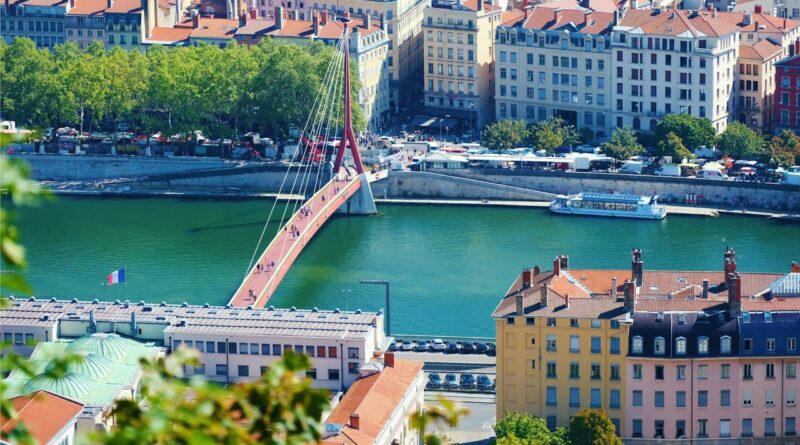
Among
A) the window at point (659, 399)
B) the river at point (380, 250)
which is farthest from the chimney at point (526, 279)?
the river at point (380, 250)

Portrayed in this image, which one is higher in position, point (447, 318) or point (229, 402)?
point (229, 402)

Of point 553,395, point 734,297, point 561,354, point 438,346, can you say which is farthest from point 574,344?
point 438,346

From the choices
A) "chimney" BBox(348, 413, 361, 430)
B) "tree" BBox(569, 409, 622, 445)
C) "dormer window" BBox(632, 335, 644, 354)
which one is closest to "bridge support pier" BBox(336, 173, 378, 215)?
"dormer window" BBox(632, 335, 644, 354)

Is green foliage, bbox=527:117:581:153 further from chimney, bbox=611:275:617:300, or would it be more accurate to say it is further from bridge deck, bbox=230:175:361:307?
chimney, bbox=611:275:617:300

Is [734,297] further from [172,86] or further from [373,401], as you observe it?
[172,86]

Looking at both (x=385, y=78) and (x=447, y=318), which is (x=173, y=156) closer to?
(x=385, y=78)

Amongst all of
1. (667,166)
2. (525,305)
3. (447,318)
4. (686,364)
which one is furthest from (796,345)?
(667,166)

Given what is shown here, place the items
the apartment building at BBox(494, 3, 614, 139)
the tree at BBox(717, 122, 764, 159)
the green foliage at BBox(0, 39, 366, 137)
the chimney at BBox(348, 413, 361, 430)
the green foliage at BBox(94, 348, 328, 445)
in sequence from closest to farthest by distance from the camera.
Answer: the green foliage at BBox(94, 348, 328, 445)
the chimney at BBox(348, 413, 361, 430)
the tree at BBox(717, 122, 764, 159)
the green foliage at BBox(0, 39, 366, 137)
the apartment building at BBox(494, 3, 614, 139)
